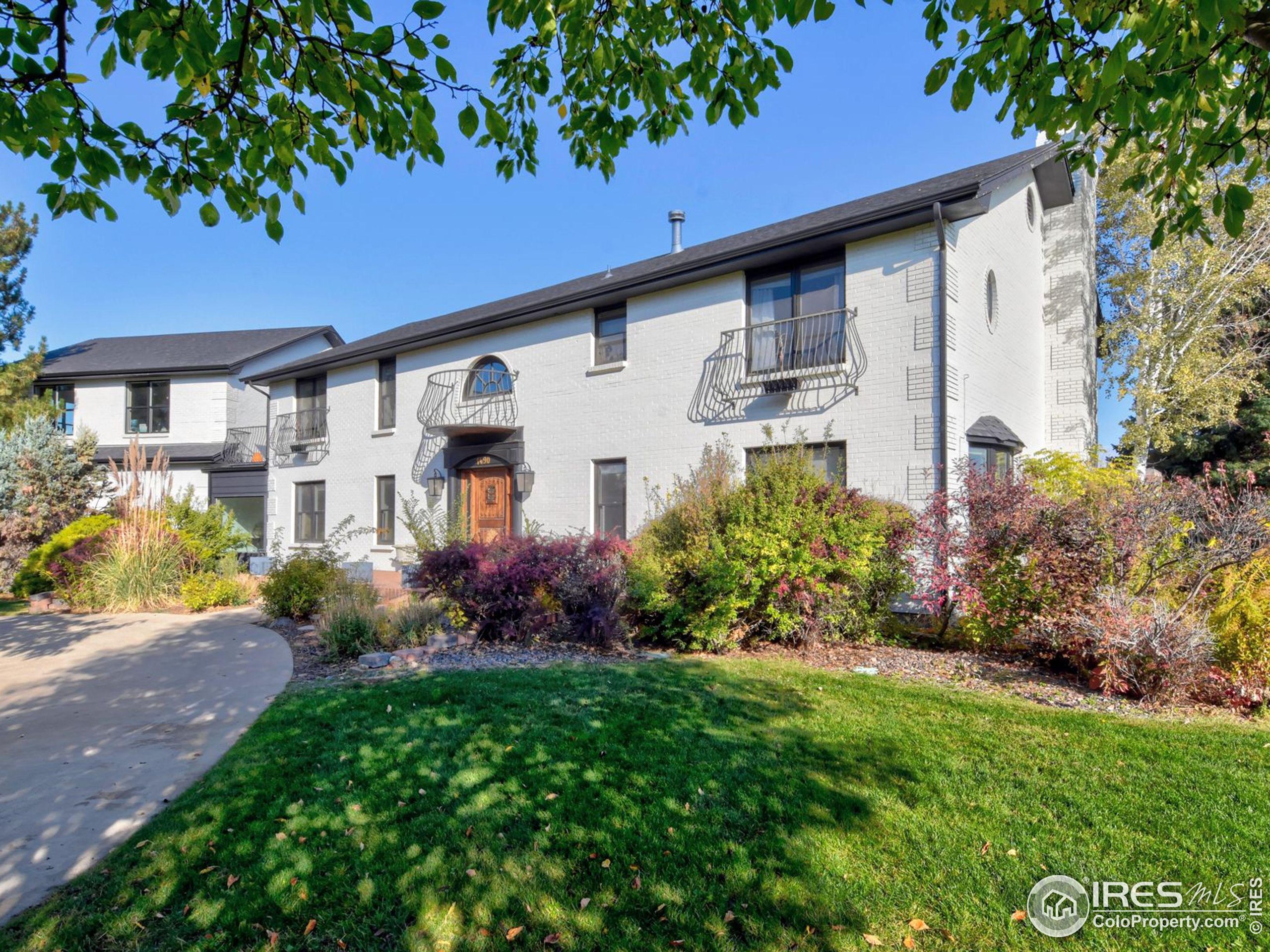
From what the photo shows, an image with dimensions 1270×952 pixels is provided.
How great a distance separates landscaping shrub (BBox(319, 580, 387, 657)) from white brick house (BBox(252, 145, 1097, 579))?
17.6 ft

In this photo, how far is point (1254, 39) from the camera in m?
2.72

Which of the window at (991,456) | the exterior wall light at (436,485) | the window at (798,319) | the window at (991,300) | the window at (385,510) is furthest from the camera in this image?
the window at (385,510)

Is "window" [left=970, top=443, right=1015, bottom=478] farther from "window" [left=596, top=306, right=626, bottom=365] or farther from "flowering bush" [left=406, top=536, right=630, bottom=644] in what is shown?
"window" [left=596, top=306, right=626, bottom=365]

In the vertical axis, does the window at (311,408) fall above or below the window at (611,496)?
above

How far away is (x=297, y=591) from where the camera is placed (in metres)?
9.05

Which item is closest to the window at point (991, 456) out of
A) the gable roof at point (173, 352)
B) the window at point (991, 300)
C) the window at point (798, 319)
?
the window at point (991, 300)

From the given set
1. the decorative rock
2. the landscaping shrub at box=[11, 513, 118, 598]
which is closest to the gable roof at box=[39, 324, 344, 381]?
the landscaping shrub at box=[11, 513, 118, 598]

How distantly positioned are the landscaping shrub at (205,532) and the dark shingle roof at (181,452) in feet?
28.1

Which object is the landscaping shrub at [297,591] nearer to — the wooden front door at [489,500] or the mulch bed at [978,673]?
the wooden front door at [489,500]

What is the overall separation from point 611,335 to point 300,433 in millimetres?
10511

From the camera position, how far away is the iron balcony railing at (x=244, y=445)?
20625 millimetres

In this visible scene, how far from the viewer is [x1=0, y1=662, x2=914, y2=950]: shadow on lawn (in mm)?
2451

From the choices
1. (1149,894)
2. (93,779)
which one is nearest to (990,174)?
(1149,894)

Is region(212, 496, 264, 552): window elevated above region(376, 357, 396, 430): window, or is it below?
below
